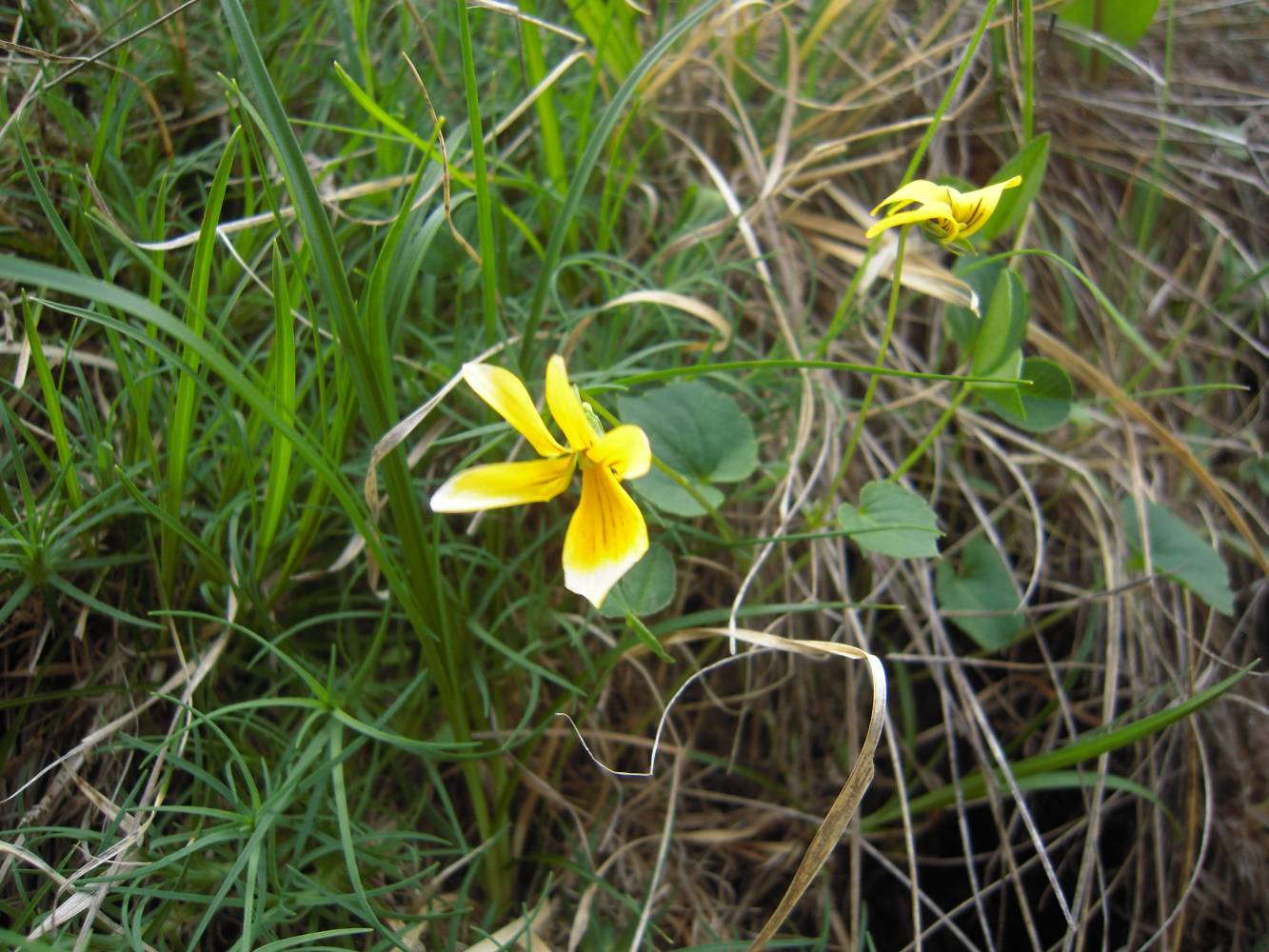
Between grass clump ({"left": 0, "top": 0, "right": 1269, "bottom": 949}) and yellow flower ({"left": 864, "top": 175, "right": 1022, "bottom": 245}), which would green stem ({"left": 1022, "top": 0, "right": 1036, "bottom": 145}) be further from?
yellow flower ({"left": 864, "top": 175, "right": 1022, "bottom": 245})

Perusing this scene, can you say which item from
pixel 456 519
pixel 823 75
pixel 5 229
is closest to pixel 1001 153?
pixel 823 75

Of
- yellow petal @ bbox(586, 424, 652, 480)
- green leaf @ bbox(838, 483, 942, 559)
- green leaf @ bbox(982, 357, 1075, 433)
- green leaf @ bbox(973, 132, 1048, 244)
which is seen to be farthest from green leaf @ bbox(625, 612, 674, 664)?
green leaf @ bbox(973, 132, 1048, 244)

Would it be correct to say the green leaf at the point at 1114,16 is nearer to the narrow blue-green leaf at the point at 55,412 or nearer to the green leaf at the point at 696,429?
the green leaf at the point at 696,429

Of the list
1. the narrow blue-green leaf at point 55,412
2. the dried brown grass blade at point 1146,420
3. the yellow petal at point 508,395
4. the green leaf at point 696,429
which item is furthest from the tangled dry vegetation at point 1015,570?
the narrow blue-green leaf at point 55,412

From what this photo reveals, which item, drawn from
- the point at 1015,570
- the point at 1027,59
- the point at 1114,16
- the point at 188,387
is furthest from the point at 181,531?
the point at 1114,16

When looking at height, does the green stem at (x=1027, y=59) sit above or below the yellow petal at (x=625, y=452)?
above

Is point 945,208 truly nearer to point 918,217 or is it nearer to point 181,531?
point 918,217

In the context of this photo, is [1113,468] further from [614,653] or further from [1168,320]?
[614,653]

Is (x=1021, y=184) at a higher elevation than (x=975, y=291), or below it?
higher
